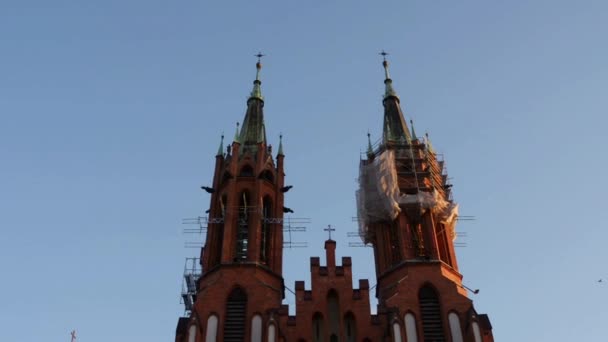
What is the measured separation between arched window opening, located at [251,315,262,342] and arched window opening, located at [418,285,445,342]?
6.02 m

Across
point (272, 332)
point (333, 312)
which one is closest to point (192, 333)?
point (272, 332)

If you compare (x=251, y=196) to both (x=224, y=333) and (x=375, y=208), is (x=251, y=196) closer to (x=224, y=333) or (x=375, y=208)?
(x=375, y=208)

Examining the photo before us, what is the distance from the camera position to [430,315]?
97.3 ft

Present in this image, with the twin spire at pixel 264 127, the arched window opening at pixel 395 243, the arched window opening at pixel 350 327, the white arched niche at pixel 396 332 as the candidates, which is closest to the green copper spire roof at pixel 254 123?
the twin spire at pixel 264 127

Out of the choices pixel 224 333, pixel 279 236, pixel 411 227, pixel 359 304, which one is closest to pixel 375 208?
pixel 411 227

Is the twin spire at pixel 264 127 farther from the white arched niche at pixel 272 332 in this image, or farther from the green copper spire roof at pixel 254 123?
the white arched niche at pixel 272 332

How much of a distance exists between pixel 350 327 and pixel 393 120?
1529 centimetres

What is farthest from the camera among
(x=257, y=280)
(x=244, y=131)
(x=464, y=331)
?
(x=244, y=131)

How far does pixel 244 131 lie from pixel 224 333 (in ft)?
45.4

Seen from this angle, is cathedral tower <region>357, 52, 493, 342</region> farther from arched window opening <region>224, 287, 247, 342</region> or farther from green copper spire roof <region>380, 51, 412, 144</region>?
arched window opening <region>224, 287, 247, 342</region>

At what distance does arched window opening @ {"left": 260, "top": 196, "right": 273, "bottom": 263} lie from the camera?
109 ft

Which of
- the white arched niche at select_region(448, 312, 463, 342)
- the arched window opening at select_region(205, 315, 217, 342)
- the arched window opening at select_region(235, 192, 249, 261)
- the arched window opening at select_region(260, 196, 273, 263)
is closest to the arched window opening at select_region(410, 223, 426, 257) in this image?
the white arched niche at select_region(448, 312, 463, 342)

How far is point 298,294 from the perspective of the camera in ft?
97.1

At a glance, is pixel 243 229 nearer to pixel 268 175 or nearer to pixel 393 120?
pixel 268 175
